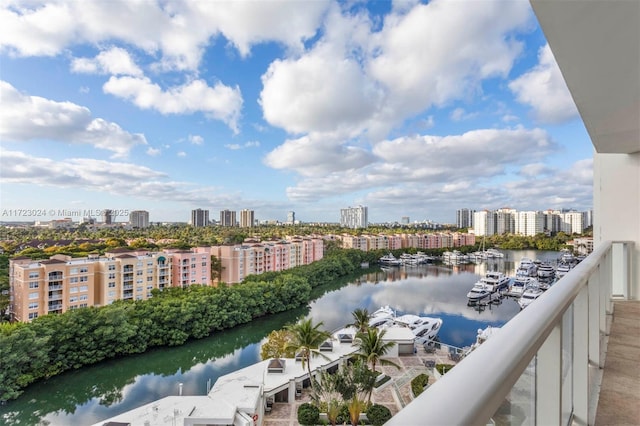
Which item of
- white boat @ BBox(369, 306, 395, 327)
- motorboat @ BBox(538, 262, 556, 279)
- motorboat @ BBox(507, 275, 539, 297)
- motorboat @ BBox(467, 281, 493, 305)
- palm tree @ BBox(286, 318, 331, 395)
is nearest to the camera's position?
palm tree @ BBox(286, 318, 331, 395)

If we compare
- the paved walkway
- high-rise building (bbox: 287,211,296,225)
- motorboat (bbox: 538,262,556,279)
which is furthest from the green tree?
high-rise building (bbox: 287,211,296,225)

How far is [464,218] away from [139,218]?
41.7 m

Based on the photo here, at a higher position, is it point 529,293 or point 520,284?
point 529,293

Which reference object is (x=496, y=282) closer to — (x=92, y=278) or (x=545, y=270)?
(x=545, y=270)

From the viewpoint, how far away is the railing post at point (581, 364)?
83 centimetres

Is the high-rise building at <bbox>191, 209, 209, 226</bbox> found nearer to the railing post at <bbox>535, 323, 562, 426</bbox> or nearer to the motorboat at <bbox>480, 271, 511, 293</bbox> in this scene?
the motorboat at <bbox>480, 271, 511, 293</bbox>

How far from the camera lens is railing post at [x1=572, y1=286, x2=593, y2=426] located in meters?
0.83

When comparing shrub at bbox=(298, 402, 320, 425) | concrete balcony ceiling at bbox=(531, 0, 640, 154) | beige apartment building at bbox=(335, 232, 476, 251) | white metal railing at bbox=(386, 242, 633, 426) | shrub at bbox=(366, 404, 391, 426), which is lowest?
shrub at bbox=(298, 402, 320, 425)

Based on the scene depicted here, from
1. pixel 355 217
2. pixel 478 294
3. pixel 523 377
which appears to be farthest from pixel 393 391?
pixel 355 217

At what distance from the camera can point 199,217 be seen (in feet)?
133

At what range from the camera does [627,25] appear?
103 centimetres

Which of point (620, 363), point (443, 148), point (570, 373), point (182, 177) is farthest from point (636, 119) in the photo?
point (182, 177)

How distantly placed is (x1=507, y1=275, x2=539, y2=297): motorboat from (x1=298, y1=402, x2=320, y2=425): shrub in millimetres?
15391

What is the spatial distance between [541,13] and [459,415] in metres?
1.23
